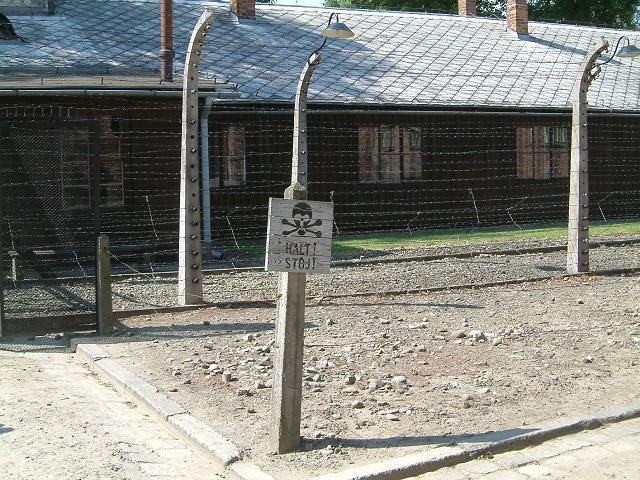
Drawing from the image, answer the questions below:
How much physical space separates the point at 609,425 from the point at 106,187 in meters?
12.0

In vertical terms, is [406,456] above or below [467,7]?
below

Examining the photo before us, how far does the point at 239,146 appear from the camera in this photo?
19203mm

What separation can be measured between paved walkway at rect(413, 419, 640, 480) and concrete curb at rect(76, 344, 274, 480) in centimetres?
109

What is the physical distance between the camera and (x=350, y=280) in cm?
1216

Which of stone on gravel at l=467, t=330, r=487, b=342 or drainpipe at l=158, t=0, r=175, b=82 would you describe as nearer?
stone on gravel at l=467, t=330, r=487, b=342

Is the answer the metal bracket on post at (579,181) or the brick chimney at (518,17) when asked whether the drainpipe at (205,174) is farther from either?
the brick chimney at (518,17)

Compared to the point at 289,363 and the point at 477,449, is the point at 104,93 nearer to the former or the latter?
the point at 289,363

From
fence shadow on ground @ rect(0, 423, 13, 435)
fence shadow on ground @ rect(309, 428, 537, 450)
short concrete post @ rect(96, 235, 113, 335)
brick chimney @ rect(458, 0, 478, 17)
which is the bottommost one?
fence shadow on ground @ rect(0, 423, 13, 435)

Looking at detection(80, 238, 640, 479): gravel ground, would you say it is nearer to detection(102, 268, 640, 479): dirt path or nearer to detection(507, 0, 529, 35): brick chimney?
detection(102, 268, 640, 479): dirt path

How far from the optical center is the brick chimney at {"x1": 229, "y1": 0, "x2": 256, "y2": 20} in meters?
23.1

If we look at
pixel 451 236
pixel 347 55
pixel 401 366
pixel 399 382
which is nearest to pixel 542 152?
pixel 451 236

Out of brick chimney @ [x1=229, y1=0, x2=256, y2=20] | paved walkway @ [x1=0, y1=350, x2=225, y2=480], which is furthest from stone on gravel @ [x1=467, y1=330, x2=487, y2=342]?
brick chimney @ [x1=229, y1=0, x2=256, y2=20]

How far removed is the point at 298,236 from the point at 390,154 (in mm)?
15888

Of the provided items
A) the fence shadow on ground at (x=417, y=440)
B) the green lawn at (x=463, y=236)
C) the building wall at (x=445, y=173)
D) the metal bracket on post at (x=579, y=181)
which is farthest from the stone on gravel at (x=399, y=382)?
the building wall at (x=445, y=173)
